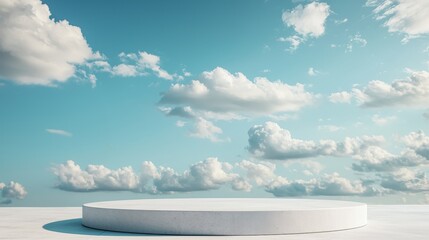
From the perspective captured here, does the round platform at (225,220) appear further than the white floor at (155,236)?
Yes

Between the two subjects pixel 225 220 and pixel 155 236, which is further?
pixel 155 236

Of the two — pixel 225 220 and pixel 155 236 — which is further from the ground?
pixel 225 220

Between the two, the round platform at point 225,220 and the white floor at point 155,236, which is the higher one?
the round platform at point 225,220

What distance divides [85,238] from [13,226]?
258 inches

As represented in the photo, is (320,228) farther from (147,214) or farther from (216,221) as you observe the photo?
(147,214)

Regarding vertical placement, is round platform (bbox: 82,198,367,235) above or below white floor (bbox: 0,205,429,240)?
above

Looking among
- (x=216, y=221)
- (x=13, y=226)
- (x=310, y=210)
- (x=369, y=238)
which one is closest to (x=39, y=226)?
(x=13, y=226)

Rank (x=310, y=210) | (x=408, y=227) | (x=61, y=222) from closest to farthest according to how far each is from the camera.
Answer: (x=310, y=210) < (x=408, y=227) < (x=61, y=222)

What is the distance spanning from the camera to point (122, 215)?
19031 millimetres

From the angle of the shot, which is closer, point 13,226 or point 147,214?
point 147,214

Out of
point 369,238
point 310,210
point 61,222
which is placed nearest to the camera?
point 369,238

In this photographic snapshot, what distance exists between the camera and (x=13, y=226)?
21.5 m

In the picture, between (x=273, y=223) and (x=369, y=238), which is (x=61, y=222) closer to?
(x=273, y=223)

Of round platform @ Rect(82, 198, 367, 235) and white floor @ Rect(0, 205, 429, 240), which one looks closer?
white floor @ Rect(0, 205, 429, 240)
